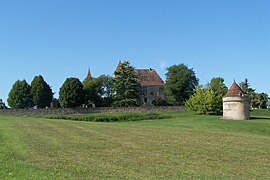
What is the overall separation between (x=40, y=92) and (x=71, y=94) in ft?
26.8

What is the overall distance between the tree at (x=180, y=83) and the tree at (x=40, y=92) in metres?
25.9

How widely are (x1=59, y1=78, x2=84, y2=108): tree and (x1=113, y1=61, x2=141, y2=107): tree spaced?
23.4ft

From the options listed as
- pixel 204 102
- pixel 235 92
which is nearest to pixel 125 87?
pixel 204 102

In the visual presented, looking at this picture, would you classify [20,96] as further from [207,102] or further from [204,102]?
[207,102]

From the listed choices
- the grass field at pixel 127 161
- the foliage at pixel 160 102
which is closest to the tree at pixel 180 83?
the foliage at pixel 160 102

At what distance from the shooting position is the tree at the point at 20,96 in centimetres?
7606

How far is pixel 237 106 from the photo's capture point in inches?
1759

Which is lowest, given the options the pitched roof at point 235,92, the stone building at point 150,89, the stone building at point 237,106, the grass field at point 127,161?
the grass field at point 127,161

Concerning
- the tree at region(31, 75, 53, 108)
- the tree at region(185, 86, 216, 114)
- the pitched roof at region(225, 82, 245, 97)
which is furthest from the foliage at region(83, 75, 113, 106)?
the pitched roof at region(225, 82, 245, 97)

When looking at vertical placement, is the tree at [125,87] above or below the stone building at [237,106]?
above

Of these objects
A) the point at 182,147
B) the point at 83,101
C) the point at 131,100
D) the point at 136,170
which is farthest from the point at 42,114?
the point at 136,170

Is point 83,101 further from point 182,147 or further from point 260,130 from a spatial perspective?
point 182,147

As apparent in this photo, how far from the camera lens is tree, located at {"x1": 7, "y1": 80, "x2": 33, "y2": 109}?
76.1 m

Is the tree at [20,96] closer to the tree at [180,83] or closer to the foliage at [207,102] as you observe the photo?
the tree at [180,83]
